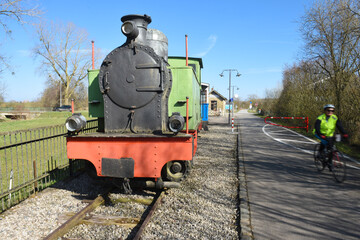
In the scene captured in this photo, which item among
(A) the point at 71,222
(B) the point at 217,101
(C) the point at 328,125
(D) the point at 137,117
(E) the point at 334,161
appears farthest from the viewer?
(B) the point at 217,101

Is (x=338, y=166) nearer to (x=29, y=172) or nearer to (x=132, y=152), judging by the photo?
(x=132, y=152)

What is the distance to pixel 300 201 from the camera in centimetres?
431

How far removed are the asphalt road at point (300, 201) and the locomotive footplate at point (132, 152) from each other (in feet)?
5.14

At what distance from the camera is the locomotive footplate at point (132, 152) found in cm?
393

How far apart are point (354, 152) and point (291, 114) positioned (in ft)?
42.3

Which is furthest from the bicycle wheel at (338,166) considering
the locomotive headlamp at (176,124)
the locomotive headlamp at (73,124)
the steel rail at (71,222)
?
the locomotive headlamp at (73,124)

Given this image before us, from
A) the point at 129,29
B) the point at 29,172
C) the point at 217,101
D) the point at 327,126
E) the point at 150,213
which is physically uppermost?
the point at 217,101

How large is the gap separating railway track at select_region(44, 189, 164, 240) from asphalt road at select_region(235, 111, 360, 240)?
5.15ft

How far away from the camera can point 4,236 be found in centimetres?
315

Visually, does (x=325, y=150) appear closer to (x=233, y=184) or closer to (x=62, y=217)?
(x=233, y=184)

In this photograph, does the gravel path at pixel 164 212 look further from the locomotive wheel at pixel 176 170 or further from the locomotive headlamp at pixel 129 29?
the locomotive headlamp at pixel 129 29

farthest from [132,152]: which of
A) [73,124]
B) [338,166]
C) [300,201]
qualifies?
[338,166]

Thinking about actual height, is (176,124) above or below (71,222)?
above

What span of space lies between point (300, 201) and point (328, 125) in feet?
7.21
